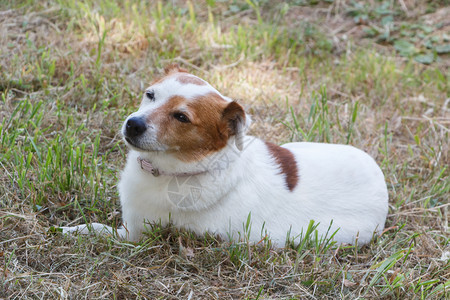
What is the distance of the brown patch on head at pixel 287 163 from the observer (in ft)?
11.4


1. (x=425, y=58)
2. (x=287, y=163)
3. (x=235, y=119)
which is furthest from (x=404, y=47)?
(x=235, y=119)

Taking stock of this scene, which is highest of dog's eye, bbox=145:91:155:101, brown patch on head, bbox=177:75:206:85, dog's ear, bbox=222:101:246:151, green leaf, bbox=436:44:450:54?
brown patch on head, bbox=177:75:206:85

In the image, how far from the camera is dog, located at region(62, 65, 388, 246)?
10.0ft

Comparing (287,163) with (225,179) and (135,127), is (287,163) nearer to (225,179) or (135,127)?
(225,179)

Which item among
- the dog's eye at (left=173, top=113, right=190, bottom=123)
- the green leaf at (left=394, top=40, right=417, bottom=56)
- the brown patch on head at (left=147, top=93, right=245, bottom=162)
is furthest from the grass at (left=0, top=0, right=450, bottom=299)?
the dog's eye at (left=173, top=113, right=190, bottom=123)

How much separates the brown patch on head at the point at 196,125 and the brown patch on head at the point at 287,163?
0.51 m

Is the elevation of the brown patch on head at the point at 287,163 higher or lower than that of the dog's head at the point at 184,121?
lower

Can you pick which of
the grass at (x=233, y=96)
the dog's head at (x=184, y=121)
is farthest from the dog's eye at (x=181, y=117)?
the grass at (x=233, y=96)

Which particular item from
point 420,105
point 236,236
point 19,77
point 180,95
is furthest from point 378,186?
point 19,77

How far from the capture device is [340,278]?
3.24 metres

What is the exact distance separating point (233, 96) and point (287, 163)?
1.82 m

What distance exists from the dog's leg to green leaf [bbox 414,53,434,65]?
15.0 feet

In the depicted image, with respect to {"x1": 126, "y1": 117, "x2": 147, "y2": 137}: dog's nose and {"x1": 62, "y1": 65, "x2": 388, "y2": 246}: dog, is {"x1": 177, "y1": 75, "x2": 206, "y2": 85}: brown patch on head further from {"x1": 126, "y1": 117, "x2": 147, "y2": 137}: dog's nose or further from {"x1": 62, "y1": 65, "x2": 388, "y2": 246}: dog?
{"x1": 126, "y1": 117, "x2": 147, "y2": 137}: dog's nose

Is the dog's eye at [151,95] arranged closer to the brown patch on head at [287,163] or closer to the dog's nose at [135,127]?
the dog's nose at [135,127]
